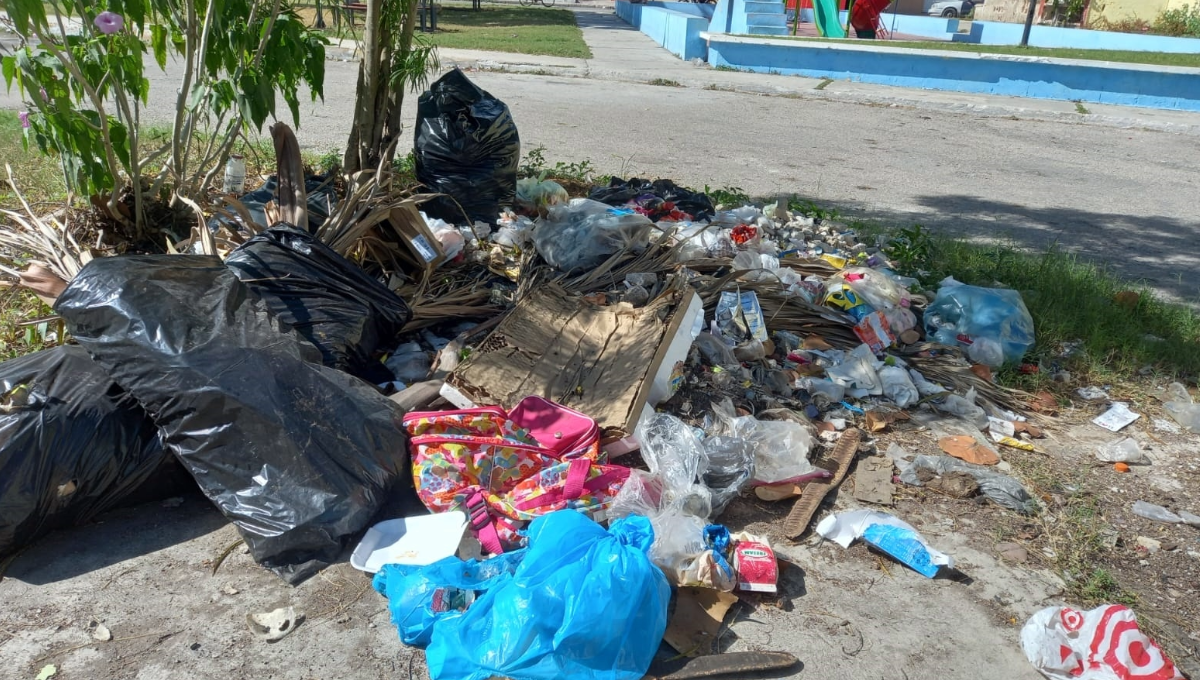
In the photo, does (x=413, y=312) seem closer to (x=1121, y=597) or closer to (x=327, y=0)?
(x=327, y=0)

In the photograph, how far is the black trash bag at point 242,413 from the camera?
2.39 metres

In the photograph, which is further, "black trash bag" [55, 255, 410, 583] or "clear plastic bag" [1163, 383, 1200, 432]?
"clear plastic bag" [1163, 383, 1200, 432]

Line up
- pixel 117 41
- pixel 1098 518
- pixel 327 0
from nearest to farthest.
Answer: pixel 1098 518 → pixel 117 41 → pixel 327 0

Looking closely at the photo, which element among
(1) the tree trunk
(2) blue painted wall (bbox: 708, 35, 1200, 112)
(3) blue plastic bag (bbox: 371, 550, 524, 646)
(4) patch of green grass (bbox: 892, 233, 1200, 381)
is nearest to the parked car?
(2) blue painted wall (bbox: 708, 35, 1200, 112)

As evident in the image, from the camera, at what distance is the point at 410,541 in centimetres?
249

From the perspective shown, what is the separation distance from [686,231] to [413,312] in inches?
70.6

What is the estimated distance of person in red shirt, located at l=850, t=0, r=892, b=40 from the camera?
2130 centimetres

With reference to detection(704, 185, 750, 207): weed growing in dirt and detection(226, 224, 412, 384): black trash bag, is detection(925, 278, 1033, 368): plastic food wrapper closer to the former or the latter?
detection(704, 185, 750, 207): weed growing in dirt

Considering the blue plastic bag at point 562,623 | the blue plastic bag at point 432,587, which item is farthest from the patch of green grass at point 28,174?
the blue plastic bag at point 562,623

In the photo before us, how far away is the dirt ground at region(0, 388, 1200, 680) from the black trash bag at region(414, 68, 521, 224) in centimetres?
253

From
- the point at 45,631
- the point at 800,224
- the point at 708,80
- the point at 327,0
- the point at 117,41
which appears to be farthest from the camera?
the point at 708,80

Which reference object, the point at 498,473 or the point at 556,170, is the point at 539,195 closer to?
the point at 556,170

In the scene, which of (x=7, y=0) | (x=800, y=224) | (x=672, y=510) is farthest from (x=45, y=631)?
(x=800, y=224)

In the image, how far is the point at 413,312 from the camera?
11.6 ft
